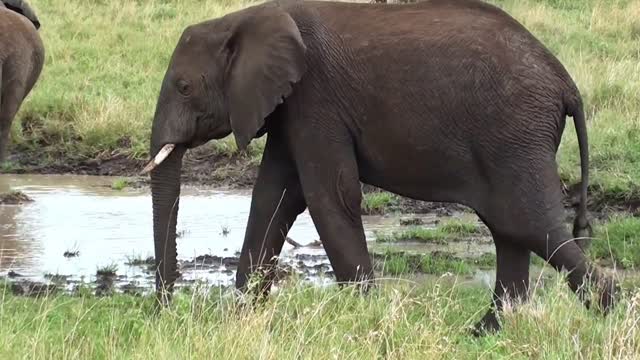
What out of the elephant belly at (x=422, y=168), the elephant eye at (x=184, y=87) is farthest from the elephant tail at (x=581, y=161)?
the elephant eye at (x=184, y=87)

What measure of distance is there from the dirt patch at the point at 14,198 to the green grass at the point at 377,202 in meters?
2.75

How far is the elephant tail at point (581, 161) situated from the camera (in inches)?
262

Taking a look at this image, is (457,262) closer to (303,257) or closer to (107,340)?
(303,257)

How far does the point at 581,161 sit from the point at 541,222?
1.52 feet

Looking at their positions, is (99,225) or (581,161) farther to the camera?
(99,225)

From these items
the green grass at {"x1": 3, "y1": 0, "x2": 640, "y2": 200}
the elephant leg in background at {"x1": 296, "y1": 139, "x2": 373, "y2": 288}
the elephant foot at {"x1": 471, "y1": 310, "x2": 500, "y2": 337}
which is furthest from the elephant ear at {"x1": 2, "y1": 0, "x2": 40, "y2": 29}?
the elephant foot at {"x1": 471, "y1": 310, "x2": 500, "y2": 337}

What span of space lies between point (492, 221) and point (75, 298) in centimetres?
224

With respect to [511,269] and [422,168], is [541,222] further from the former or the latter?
[422,168]

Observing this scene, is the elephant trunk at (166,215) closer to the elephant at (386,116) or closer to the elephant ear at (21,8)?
the elephant at (386,116)

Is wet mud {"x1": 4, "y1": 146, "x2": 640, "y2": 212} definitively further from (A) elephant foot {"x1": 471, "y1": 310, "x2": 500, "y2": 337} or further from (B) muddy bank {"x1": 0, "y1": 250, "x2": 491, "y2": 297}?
(A) elephant foot {"x1": 471, "y1": 310, "x2": 500, "y2": 337}

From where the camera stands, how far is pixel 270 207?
707 centimetres

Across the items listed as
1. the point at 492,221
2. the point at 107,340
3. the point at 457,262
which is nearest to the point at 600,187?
the point at 457,262

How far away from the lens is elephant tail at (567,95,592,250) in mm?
6656

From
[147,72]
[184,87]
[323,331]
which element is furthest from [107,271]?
[147,72]
